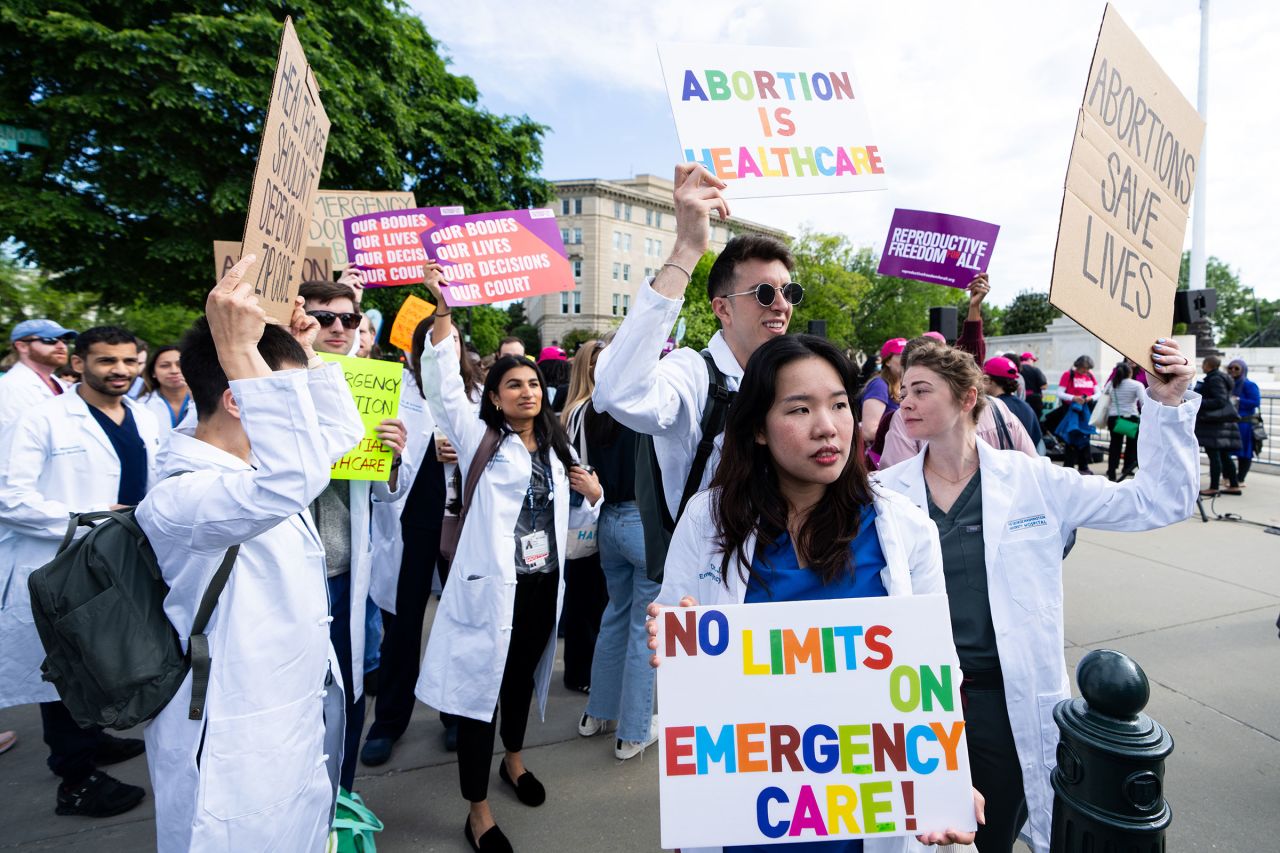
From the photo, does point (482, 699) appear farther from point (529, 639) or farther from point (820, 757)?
point (820, 757)

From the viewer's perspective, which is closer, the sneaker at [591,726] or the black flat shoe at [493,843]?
the black flat shoe at [493,843]

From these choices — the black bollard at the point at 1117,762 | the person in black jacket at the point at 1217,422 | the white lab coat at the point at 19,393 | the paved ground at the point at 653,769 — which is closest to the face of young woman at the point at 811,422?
the black bollard at the point at 1117,762

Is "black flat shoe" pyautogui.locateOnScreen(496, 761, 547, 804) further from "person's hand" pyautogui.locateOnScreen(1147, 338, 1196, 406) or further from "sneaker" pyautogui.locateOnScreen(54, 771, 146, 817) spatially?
"person's hand" pyautogui.locateOnScreen(1147, 338, 1196, 406)

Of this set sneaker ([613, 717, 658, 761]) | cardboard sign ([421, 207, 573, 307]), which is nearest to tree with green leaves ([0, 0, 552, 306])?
cardboard sign ([421, 207, 573, 307])

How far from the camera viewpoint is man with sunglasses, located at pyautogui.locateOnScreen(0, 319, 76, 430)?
12.0ft

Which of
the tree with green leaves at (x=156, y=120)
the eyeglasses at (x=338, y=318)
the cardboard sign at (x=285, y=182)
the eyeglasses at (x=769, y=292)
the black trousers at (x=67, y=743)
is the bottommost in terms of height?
the black trousers at (x=67, y=743)

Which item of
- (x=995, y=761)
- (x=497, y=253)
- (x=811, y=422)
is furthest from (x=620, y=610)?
(x=497, y=253)

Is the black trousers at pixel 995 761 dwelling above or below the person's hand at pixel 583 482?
below

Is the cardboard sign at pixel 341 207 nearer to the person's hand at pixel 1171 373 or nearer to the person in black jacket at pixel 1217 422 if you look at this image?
the person's hand at pixel 1171 373

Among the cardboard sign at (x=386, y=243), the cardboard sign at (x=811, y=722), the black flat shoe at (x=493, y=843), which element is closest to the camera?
the cardboard sign at (x=811, y=722)

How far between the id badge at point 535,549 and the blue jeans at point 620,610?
2.24 feet

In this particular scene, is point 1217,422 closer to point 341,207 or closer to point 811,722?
point 811,722

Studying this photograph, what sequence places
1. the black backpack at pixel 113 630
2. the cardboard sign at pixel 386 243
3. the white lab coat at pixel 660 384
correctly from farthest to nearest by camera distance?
the cardboard sign at pixel 386 243 < the white lab coat at pixel 660 384 < the black backpack at pixel 113 630

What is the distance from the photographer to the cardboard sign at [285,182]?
2.21m
